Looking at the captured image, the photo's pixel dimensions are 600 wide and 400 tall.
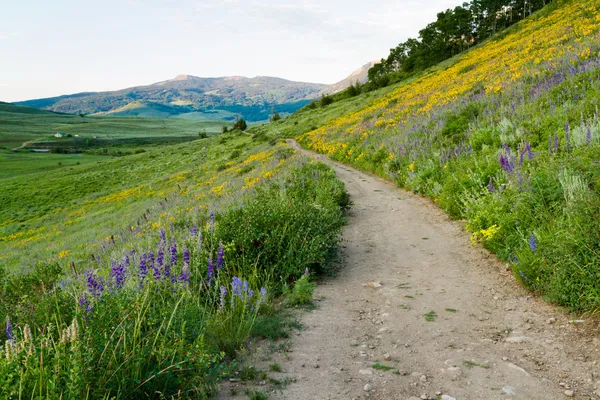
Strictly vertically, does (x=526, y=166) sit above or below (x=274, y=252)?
above

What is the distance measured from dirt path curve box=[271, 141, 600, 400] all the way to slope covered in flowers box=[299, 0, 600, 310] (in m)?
0.51

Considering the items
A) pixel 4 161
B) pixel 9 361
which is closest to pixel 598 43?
pixel 9 361

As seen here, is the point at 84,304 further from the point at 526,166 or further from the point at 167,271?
the point at 526,166

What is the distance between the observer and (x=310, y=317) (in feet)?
17.9

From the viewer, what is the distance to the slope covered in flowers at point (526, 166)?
16.2 ft

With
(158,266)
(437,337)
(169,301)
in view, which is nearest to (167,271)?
(158,266)

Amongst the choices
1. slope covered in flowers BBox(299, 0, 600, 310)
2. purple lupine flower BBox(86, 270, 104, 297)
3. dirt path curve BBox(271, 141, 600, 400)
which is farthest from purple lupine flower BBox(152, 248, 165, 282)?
slope covered in flowers BBox(299, 0, 600, 310)

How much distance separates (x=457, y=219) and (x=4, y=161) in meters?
123

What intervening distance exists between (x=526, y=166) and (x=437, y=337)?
4.61m

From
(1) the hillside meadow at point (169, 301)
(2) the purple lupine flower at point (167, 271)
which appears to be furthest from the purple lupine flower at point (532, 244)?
(2) the purple lupine flower at point (167, 271)

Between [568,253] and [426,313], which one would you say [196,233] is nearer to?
[426,313]

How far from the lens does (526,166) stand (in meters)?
7.64

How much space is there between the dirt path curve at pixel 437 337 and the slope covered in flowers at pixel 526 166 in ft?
1.68

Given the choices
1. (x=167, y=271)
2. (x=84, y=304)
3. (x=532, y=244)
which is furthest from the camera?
(x=532, y=244)
